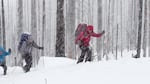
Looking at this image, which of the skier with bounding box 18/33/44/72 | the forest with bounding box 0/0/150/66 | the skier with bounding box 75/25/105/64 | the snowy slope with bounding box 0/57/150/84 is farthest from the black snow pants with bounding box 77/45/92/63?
the snowy slope with bounding box 0/57/150/84

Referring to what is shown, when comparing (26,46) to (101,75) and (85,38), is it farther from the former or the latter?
(101,75)

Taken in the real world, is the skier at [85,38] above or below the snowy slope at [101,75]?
above

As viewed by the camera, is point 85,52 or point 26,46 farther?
point 85,52

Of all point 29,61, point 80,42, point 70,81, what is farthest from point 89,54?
point 70,81

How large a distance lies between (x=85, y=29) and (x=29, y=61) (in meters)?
1.98

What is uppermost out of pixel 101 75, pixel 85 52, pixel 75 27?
pixel 75 27

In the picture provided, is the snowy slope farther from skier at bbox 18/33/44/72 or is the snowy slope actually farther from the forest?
the forest

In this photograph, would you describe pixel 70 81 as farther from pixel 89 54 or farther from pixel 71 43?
pixel 71 43

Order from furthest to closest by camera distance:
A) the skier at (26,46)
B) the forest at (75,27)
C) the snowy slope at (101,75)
→ the forest at (75,27), the skier at (26,46), the snowy slope at (101,75)

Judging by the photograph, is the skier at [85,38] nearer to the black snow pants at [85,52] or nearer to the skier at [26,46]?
the black snow pants at [85,52]

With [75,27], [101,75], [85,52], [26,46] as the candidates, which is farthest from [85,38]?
[75,27]

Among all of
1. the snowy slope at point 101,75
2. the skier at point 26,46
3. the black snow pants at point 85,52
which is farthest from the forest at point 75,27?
the snowy slope at point 101,75

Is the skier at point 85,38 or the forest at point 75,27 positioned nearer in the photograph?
the skier at point 85,38

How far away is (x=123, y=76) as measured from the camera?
591 cm
